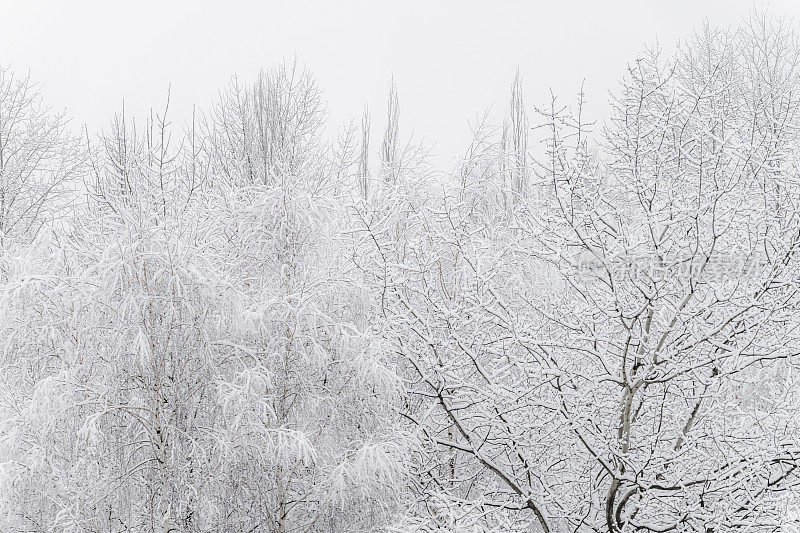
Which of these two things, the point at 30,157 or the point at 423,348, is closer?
the point at 423,348

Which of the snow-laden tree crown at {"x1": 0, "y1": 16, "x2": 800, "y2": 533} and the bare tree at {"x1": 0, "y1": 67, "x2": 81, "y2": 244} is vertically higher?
the bare tree at {"x1": 0, "y1": 67, "x2": 81, "y2": 244}

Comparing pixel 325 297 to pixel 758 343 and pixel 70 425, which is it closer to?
pixel 70 425

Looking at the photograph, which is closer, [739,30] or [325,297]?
[325,297]

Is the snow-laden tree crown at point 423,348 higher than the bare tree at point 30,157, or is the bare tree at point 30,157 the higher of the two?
the bare tree at point 30,157

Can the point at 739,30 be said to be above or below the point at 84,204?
above

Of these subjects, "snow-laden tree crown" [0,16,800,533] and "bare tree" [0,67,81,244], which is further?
"bare tree" [0,67,81,244]

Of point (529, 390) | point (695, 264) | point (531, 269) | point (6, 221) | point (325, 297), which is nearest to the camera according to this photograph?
point (695, 264)

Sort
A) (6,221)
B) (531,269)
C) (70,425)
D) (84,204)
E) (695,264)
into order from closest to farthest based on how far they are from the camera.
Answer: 1. (695,264)
2. (70,425)
3. (84,204)
4. (531,269)
5. (6,221)

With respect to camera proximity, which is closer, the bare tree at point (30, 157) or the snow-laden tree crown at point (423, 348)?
the snow-laden tree crown at point (423, 348)

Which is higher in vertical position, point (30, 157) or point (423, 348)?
point (30, 157)

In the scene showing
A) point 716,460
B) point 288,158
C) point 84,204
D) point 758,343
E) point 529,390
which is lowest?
point 716,460

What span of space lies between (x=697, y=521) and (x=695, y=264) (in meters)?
1.96

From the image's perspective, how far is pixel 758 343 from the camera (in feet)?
18.8

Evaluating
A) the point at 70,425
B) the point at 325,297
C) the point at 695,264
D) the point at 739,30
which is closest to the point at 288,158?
the point at 325,297
